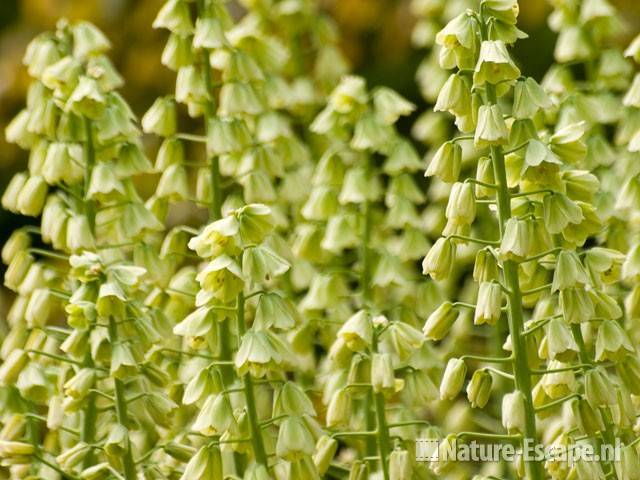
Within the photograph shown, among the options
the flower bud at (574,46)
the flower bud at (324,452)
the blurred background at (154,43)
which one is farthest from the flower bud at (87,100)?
the blurred background at (154,43)

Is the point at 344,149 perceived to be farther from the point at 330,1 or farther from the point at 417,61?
the point at 417,61

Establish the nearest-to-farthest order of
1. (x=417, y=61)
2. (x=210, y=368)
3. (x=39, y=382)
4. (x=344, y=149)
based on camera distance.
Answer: (x=210, y=368), (x=39, y=382), (x=344, y=149), (x=417, y=61)

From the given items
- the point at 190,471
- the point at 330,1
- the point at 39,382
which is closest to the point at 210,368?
the point at 190,471

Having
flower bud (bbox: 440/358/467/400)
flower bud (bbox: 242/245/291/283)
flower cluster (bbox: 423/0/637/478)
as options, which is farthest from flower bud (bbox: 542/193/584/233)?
flower bud (bbox: 242/245/291/283)

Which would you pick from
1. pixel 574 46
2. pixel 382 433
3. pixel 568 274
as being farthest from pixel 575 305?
pixel 574 46

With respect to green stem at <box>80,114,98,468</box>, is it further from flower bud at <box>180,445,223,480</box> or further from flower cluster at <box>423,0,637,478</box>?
flower cluster at <box>423,0,637,478</box>

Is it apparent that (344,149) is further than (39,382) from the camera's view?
Yes

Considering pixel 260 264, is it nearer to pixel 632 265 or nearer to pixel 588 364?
pixel 588 364
